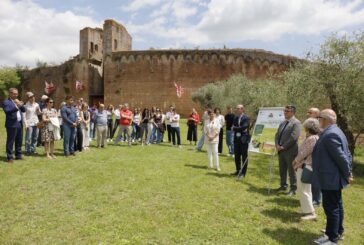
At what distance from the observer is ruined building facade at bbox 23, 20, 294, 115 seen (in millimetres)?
32312

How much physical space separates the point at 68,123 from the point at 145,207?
5.09 meters

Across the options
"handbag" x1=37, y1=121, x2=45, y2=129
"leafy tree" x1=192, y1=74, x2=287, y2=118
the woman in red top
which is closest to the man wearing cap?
"handbag" x1=37, y1=121, x2=45, y2=129

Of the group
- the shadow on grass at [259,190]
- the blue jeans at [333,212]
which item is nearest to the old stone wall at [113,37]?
the shadow on grass at [259,190]

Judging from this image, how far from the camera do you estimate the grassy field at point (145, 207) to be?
4496mm

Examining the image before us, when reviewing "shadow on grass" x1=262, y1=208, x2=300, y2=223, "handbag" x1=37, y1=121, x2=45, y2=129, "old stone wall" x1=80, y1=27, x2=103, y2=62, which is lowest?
"shadow on grass" x1=262, y1=208, x2=300, y2=223

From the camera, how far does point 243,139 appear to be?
26.3 feet

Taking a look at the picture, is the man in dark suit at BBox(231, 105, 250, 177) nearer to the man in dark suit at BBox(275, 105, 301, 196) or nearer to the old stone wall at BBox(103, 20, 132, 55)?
the man in dark suit at BBox(275, 105, 301, 196)

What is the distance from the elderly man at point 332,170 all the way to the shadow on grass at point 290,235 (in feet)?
0.74

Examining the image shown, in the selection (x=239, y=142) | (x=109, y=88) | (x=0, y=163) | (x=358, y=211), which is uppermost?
(x=109, y=88)

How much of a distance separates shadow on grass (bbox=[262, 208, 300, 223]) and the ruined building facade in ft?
88.1

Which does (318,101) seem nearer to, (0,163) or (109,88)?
(0,163)

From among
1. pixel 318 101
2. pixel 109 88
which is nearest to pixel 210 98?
pixel 109 88

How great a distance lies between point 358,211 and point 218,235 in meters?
3.36

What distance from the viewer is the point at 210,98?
93.5 feet
